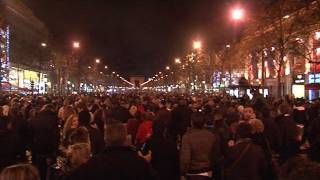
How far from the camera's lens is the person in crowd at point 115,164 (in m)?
5.64

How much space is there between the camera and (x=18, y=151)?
33.4 ft

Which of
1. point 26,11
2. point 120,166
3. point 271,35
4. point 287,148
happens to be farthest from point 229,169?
point 26,11

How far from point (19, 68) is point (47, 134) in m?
79.7

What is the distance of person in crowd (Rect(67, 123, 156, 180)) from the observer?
564 cm

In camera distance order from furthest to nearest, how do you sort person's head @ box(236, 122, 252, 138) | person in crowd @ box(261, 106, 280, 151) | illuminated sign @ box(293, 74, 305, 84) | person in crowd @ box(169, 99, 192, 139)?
illuminated sign @ box(293, 74, 305, 84), person in crowd @ box(169, 99, 192, 139), person in crowd @ box(261, 106, 280, 151), person's head @ box(236, 122, 252, 138)

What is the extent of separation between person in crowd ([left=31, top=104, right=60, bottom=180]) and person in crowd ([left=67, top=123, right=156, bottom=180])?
7.02 metres

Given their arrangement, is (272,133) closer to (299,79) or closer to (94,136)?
(94,136)

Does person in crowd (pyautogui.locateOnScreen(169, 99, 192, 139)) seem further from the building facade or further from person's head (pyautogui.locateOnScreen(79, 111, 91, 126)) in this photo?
the building facade

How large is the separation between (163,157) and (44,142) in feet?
13.8

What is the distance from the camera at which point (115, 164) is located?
18.7ft

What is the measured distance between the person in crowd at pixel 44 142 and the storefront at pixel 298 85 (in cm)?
4280

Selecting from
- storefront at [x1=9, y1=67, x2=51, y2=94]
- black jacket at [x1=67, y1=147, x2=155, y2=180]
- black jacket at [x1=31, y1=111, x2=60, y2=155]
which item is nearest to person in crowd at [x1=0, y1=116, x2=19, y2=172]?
black jacket at [x1=31, y1=111, x2=60, y2=155]

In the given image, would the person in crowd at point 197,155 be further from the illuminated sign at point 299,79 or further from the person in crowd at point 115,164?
the illuminated sign at point 299,79

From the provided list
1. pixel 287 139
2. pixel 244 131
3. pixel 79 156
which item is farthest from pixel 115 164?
pixel 287 139
